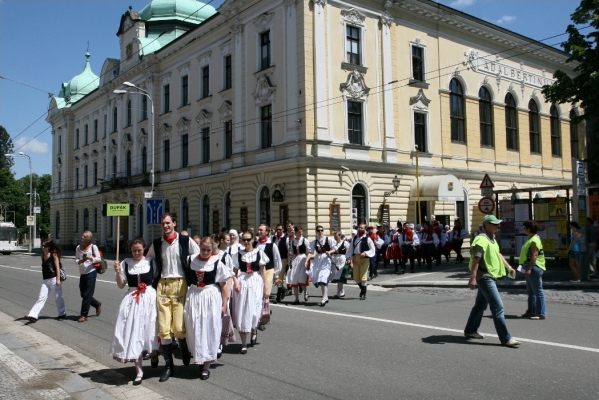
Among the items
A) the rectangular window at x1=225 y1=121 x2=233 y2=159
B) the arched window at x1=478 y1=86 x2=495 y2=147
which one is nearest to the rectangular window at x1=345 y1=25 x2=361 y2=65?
the rectangular window at x1=225 y1=121 x2=233 y2=159

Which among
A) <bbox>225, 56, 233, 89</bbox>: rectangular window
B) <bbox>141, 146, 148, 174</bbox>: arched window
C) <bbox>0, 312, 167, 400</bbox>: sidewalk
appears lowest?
<bbox>0, 312, 167, 400</bbox>: sidewalk

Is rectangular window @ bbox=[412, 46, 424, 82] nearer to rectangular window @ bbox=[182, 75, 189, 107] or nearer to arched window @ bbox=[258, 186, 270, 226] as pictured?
arched window @ bbox=[258, 186, 270, 226]

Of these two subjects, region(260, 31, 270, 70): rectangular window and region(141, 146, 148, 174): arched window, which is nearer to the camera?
region(260, 31, 270, 70): rectangular window

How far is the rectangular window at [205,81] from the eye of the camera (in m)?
35.4

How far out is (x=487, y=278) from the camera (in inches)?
333

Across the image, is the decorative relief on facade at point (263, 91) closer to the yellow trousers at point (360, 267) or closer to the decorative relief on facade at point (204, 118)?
the decorative relief on facade at point (204, 118)

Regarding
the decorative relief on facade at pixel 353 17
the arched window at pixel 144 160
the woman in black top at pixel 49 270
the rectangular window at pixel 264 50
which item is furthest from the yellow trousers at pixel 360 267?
the arched window at pixel 144 160

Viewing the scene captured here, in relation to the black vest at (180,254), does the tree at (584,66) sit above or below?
above

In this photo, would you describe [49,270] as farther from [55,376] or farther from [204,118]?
[204,118]

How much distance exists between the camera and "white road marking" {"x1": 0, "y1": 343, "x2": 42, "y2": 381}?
7.19 metres

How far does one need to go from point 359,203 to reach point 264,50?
9525 mm

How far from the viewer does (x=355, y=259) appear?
14.1 m

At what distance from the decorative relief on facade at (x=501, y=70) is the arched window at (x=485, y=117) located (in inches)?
54.1

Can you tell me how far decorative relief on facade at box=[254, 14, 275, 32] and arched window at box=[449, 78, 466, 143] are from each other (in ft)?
38.7
